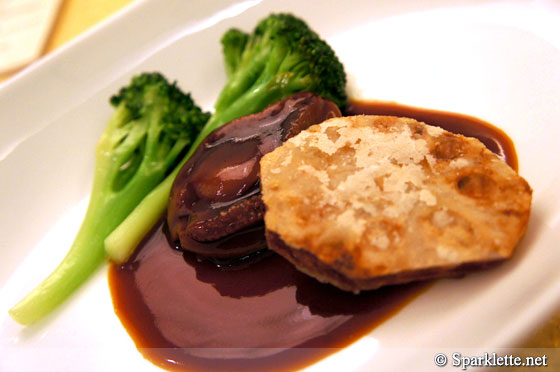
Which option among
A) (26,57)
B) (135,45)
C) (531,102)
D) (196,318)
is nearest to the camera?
(196,318)

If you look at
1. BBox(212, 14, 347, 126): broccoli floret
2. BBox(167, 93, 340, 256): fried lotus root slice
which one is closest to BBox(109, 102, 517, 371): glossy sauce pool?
BBox(167, 93, 340, 256): fried lotus root slice

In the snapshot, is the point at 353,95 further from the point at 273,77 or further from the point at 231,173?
the point at 231,173

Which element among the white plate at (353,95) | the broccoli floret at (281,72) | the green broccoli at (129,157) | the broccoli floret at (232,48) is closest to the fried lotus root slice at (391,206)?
the white plate at (353,95)

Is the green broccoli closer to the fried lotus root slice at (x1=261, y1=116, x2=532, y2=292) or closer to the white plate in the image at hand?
the white plate

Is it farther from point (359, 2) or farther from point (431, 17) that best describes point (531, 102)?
point (359, 2)

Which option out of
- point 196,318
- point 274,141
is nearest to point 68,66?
point 274,141
